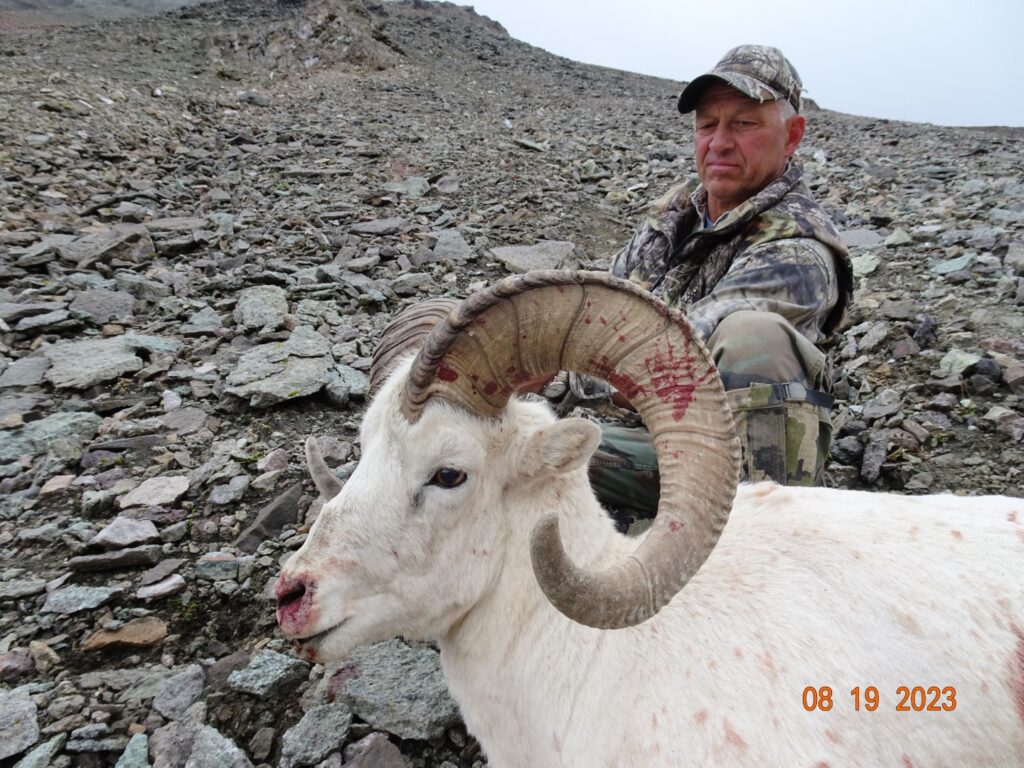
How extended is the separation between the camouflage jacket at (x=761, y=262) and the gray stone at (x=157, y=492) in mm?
3875

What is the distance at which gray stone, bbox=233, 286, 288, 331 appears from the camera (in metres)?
7.16

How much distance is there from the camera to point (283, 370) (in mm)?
6078

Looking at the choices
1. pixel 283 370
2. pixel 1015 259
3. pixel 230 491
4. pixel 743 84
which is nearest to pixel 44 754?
pixel 230 491

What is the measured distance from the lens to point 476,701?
8.31 feet

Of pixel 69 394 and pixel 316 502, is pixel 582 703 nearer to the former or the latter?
pixel 316 502

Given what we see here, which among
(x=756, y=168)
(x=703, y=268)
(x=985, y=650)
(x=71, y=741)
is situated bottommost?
(x=71, y=741)

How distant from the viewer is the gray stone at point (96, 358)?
5.95 m

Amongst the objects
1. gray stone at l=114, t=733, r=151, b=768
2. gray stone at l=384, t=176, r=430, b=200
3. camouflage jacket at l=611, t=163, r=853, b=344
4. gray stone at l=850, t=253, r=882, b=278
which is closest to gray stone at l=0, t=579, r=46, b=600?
gray stone at l=114, t=733, r=151, b=768

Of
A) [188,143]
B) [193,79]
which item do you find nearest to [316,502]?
[188,143]

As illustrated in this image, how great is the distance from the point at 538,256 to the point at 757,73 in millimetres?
5894

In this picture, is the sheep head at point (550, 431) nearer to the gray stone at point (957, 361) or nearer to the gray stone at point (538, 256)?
the gray stone at point (957, 361)

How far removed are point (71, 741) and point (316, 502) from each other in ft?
6.36

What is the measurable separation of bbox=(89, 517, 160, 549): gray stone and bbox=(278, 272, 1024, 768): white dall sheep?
252cm

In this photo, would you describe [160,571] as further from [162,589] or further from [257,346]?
[257,346]
